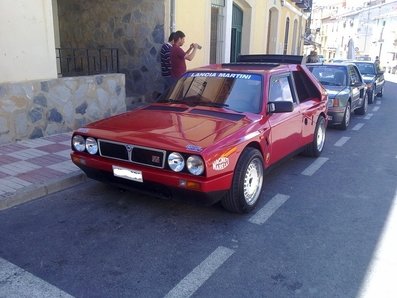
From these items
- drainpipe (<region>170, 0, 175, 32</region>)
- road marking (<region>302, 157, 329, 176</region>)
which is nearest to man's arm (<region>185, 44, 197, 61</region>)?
drainpipe (<region>170, 0, 175, 32</region>)

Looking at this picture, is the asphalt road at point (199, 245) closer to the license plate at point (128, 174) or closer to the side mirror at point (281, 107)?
the license plate at point (128, 174)

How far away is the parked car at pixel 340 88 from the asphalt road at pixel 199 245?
12.6 feet

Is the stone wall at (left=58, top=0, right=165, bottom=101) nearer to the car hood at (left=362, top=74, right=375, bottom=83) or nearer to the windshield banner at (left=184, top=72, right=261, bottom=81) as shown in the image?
the windshield banner at (left=184, top=72, right=261, bottom=81)

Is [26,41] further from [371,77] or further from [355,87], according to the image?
[371,77]

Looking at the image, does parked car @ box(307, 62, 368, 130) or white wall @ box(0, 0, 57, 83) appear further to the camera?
parked car @ box(307, 62, 368, 130)

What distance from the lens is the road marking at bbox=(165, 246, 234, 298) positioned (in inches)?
108

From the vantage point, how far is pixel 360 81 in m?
10.4

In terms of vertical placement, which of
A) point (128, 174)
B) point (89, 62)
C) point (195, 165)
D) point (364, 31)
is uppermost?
point (364, 31)

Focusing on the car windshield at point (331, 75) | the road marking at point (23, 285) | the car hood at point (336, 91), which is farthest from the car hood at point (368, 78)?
the road marking at point (23, 285)

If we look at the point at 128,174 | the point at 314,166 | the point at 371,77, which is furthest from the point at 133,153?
the point at 371,77

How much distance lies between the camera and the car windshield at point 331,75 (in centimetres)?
936

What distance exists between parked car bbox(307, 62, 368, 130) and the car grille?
20.4ft

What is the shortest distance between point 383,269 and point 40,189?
11.9ft

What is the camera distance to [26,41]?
6082 millimetres
